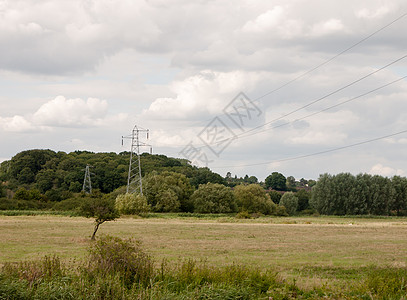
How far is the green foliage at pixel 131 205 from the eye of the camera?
7968cm

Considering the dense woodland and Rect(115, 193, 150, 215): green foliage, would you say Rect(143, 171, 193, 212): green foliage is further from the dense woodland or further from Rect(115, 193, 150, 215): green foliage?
Rect(115, 193, 150, 215): green foliage

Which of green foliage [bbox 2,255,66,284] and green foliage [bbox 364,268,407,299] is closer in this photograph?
green foliage [bbox 364,268,407,299]

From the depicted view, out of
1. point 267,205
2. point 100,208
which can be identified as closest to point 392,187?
point 267,205

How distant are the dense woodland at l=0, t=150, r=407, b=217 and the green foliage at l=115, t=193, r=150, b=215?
0.17 metres

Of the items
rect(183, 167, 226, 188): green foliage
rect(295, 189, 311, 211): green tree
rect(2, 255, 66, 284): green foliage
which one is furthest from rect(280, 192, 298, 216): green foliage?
rect(2, 255, 66, 284): green foliage

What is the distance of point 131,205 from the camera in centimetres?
7981

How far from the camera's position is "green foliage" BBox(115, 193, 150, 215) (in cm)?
7968

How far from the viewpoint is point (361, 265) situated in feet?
76.9

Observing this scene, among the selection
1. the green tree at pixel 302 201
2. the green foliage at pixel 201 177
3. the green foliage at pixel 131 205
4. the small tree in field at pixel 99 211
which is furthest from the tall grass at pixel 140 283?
the green tree at pixel 302 201

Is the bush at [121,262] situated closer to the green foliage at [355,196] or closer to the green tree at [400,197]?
the green foliage at [355,196]

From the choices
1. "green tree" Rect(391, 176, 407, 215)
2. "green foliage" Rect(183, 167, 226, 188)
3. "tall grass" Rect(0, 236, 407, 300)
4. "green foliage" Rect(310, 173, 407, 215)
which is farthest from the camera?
"green foliage" Rect(183, 167, 226, 188)

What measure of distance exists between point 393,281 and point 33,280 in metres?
10.7

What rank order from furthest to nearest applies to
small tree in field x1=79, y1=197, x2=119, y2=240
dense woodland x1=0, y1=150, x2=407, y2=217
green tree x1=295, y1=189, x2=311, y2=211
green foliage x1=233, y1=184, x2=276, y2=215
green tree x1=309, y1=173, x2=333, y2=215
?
green tree x1=295, y1=189, x2=311, y2=211 < green tree x1=309, y1=173, x2=333, y2=215 < green foliage x1=233, y1=184, x2=276, y2=215 < dense woodland x1=0, y1=150, x2=407, y2=217 < small tree in field x1=79, y1=197, x2=119, y2=240

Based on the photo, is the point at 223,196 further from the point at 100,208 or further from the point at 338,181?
the point at 100,208
